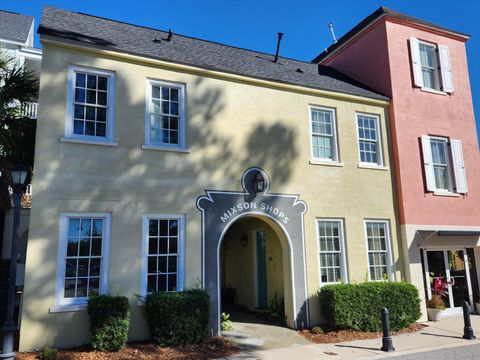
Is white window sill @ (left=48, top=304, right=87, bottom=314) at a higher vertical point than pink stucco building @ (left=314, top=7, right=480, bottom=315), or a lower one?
lower

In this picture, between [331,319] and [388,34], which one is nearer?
[331,319]

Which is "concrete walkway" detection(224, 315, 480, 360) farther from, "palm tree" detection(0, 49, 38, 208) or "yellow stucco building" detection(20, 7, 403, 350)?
"palm tree" detection(0, 49, 38, 208)

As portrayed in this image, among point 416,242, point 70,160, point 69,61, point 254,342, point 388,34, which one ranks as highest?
point 388,34

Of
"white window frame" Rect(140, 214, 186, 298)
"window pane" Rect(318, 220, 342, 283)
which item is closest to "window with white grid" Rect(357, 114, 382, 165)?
"window pane" Rect(318, 220, 342, 283)

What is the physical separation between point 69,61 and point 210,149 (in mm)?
4090

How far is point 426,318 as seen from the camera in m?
13.1

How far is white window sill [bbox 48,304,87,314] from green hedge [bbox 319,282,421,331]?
636 cm

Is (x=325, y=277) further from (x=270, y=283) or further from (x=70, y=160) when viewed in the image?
(x=70, y=160)

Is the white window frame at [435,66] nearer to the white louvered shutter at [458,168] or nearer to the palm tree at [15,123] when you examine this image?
the white louvered shutter at [458,168]

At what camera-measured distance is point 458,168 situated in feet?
48.3

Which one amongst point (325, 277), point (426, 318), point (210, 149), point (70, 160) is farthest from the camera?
point (426, 318)

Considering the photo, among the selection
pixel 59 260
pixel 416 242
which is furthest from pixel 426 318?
pixel 59 260

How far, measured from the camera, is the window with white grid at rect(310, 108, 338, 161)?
1308 centimetres

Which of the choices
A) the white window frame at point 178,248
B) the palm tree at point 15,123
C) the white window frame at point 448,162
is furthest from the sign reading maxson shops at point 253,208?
the white window frame at point 448,162
